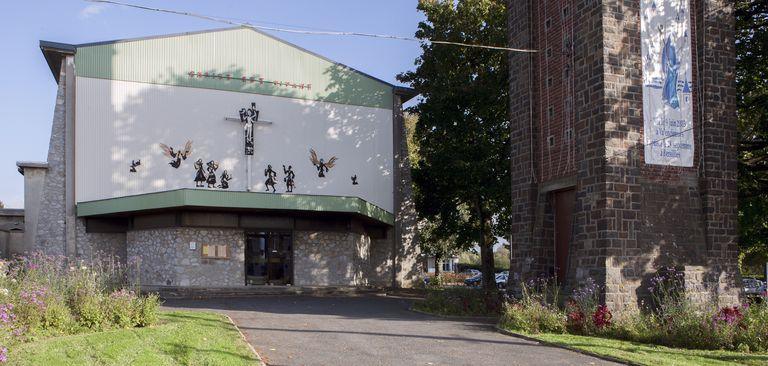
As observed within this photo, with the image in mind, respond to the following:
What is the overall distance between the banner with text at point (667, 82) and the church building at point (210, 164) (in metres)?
12.7

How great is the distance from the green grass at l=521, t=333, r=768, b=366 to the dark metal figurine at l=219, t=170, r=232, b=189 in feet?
55.5

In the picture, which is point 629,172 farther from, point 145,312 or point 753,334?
point 145,312

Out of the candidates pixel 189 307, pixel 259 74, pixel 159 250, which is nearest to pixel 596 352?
pixel 189 307

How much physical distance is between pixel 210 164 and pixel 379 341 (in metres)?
16.4

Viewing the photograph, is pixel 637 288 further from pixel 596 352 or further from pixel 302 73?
pixel 302 73

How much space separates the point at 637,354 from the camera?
37.3 feet

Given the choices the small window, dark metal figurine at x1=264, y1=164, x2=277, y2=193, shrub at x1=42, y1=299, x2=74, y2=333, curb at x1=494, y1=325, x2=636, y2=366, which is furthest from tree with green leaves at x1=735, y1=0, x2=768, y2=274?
shrub at x1=42, y1=299, x2=74, y2=333

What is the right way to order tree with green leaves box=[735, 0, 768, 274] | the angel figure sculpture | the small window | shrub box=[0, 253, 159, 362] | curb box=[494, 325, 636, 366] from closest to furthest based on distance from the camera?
curb box=[494, 325, 636, 366]
shrub box=[0, 253, 159, 362]
tree with green leaves box=[735, 0, 768, 274]
the small window
the angel figure sculpture

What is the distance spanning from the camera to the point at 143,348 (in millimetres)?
10211

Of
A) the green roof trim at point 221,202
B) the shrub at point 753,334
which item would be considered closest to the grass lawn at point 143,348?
the shrub at point 753,334

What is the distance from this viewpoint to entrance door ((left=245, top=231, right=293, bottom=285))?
26828 mm

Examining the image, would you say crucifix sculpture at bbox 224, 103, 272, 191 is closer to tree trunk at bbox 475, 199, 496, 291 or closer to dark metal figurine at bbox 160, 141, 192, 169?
dark metal figurine at bbox 160, 141, 192, 169

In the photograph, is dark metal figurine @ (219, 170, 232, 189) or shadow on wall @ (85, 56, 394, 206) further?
dark metal figurine @ (219, 170, 232, 189)

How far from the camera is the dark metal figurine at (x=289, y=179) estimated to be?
28219 mm
